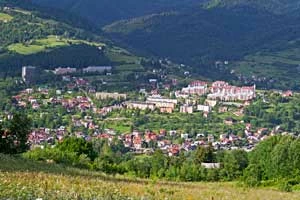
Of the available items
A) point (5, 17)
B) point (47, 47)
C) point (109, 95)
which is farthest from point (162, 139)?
point (5, 17)

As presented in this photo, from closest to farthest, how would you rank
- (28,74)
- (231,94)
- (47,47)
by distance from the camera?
(231,94) < (28,74) < (47,47)

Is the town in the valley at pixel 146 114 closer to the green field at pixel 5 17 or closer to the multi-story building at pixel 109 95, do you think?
the multi-story building at pixel 109 95

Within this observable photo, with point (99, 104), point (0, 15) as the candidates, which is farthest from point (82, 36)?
point (99, 104)

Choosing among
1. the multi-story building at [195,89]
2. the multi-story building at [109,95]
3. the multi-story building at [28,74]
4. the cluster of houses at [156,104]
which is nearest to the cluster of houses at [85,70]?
the multi-story building at [28,74]

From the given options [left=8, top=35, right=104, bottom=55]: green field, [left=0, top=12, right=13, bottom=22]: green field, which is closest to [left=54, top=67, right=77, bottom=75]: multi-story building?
[left=8, top=35, right=104, bottom=55]: green field

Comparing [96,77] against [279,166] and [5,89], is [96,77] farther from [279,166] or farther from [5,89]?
[279,166]

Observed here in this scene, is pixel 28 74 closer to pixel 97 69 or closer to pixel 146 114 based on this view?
pixel 97 69

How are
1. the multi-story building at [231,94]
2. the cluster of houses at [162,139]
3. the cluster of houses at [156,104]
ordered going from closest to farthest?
the cluster of houses at [162,139]
the cluster of houses at [156,104]
the multi-story building at [231,94]

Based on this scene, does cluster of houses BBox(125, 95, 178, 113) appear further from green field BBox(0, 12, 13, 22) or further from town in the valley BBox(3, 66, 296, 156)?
green field BBox(0, 12, 13, 22)
